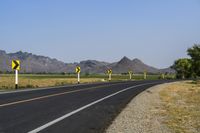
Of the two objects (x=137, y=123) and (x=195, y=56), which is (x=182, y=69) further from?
(x=137, y=123)

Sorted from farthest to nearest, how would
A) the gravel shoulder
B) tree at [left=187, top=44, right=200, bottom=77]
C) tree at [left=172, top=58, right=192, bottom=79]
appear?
tree at [left=172, top=58, right=192, bottom=79] < tree at [left=187, top=44, right=200, bottom=77] < the gravel shoulder

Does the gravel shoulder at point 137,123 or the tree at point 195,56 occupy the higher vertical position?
the tree at point 195,56

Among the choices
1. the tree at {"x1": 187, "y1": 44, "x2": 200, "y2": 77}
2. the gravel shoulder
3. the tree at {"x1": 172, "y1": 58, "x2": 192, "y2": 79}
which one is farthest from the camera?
the tree at {"x1": 172, "y1": 58, "x2": 192, "y2": 79}

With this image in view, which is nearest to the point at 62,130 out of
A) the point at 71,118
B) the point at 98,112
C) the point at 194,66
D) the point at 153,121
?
the point at 71,118

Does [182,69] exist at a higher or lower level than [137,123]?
higher

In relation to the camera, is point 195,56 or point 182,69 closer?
point 195,56

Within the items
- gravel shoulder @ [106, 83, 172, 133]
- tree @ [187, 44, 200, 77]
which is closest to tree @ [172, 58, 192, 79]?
tree @ [187, 44, 200, 77]

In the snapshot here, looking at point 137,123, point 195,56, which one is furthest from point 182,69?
point 137,123

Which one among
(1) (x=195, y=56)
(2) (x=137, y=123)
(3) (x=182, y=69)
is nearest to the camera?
(2) (x=137, y=123)

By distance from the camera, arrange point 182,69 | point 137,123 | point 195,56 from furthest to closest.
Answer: point 182,69 < point 195,56 < point 137,123

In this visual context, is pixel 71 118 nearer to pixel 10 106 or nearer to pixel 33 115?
pixel 33 115

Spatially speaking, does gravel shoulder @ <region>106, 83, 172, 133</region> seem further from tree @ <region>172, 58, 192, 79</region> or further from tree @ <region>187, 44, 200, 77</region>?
tree @ <region>172, 58, 192, 79</region>

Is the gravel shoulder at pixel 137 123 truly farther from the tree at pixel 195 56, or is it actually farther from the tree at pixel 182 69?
the tree at pixel 182 69

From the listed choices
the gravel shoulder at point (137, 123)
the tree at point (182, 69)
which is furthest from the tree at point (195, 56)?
the gravel shoulder at point (137, 123)
